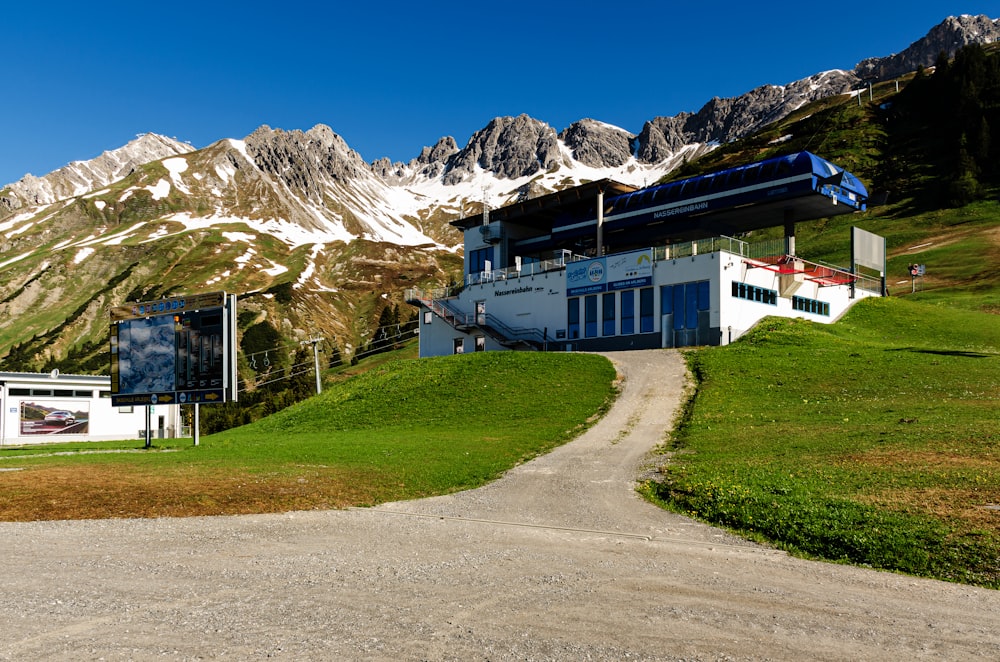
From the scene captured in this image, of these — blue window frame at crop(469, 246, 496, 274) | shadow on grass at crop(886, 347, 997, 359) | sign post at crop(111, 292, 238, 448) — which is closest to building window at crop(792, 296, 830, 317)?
shadow on grass at crop(886, 347, 997, 359)

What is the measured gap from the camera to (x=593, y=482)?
888 inches

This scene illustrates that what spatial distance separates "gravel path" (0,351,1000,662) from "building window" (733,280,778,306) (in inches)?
1482

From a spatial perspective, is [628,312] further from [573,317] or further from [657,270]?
[573,317]

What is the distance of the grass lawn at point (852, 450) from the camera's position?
1355 centimetres

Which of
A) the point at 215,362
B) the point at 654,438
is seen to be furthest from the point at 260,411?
the point at 654,438

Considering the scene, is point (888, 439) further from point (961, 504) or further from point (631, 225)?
point (631, 225)

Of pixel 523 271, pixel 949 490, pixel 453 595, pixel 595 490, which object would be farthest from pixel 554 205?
pixel 453 595

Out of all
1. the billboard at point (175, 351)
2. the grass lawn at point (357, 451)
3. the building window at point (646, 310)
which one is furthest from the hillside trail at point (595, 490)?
the building window at point (646, 310)

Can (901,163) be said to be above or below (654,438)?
above

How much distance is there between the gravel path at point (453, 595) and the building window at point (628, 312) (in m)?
39.2

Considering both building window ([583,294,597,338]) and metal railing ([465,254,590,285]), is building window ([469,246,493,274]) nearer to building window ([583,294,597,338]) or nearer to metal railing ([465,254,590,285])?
metal railing ([465,254,590,285])

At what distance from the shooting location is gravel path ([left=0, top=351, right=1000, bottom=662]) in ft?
28.7

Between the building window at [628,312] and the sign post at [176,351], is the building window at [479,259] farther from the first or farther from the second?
the sign post at [176,351]

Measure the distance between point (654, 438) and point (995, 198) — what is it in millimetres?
108201
